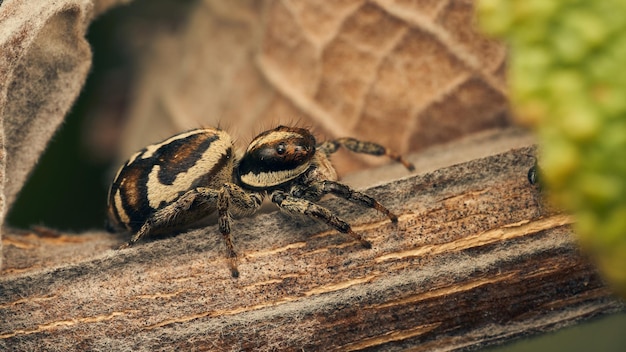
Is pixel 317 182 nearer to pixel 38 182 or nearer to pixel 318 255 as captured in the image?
pixel 318 255

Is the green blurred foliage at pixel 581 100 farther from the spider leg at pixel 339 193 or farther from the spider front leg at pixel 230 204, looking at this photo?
the spider front leg at pixel 230 204

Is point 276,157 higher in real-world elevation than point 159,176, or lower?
higher

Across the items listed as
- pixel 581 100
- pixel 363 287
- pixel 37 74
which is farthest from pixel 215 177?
pixel 581 100

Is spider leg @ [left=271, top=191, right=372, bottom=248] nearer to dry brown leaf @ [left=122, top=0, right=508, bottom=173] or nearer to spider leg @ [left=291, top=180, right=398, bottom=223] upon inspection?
spider leg @ [left=291, top=180, right=398, bottom=223]

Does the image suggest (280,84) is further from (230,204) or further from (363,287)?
(363,287)

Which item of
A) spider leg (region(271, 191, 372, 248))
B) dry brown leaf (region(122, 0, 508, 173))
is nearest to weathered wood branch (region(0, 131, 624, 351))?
spider leg (region(271, 191, 372, 248))

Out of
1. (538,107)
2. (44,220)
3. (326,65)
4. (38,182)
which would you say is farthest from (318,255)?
(38,182)

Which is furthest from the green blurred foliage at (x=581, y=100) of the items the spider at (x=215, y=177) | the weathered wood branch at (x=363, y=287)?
the spider at (x=215, y=177)
